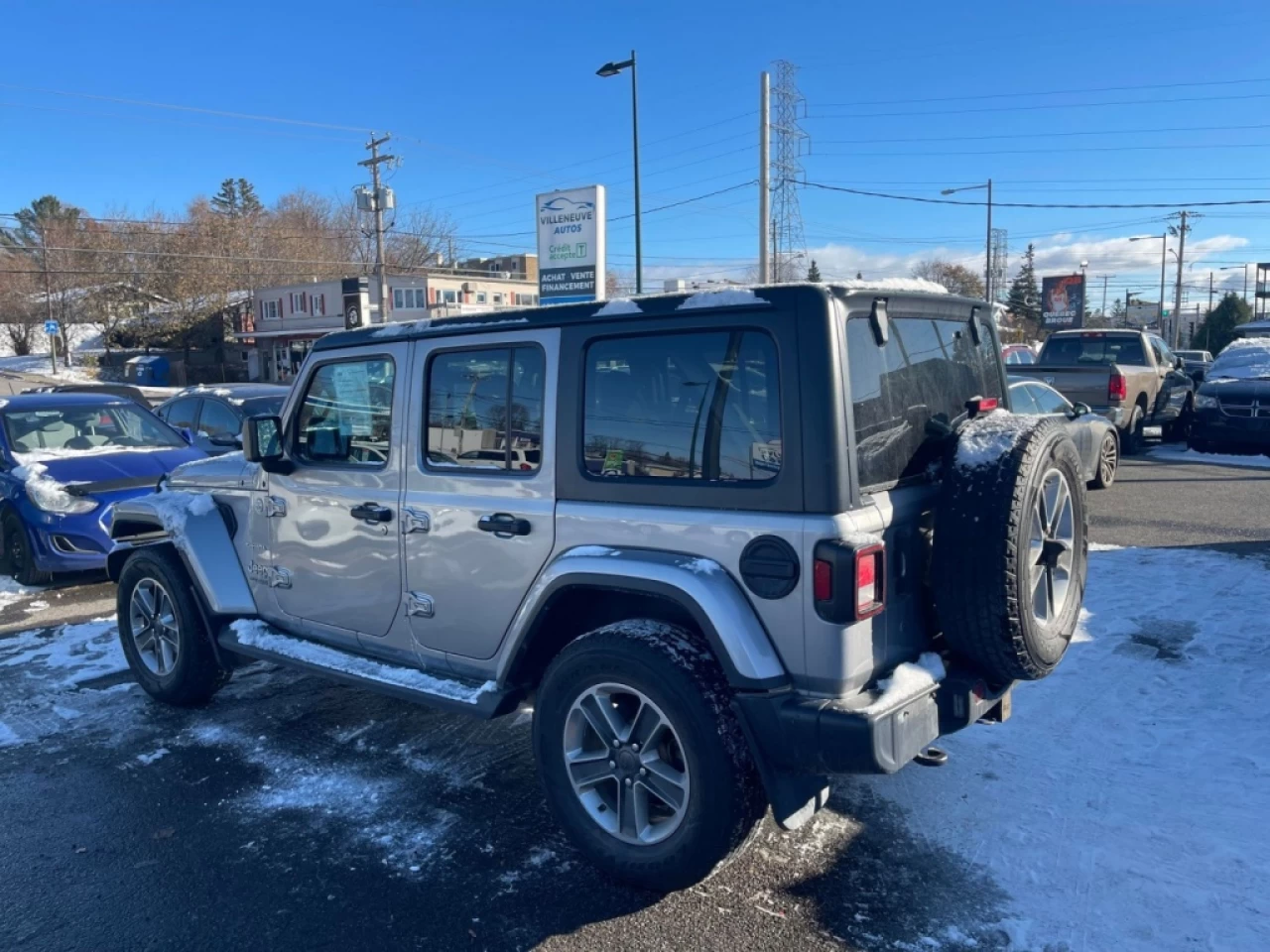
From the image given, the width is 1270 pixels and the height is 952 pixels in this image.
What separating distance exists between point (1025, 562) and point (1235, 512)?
26.7 ft

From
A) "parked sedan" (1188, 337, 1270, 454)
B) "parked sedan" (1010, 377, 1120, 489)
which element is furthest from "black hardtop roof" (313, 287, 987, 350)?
"parked sedan" (1188, 337, 1270, 454)

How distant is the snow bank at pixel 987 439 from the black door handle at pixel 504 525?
5.12ft

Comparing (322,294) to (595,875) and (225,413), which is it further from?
(595,875)

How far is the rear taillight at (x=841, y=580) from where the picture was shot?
2777mm

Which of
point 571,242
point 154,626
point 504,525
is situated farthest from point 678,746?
point 571,242

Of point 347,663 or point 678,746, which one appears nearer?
point 678,746

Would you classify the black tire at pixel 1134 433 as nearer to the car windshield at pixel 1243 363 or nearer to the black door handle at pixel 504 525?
the car windshield at pixel 1243 363

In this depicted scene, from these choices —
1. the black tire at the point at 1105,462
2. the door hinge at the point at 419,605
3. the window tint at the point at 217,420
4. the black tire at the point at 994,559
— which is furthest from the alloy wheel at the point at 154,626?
the black tire at the point at 1105,462

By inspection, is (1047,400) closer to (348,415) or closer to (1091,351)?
(1091,351)

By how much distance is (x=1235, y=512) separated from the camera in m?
9.55

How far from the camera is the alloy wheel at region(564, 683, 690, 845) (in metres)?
3.14

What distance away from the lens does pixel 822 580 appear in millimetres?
2811

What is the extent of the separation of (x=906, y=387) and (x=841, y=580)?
91cm

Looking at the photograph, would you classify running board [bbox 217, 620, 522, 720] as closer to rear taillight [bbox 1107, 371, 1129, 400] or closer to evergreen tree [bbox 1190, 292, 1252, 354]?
rear taillight [bbox 1107, 371, 1129, 400]
